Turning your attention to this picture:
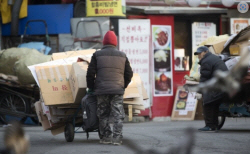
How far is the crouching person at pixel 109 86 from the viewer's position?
29.6 ft

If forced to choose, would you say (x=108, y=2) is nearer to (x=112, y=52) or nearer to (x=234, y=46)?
(x=234, y=46)

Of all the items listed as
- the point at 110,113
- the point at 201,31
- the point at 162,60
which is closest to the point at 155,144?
the point at 110,113

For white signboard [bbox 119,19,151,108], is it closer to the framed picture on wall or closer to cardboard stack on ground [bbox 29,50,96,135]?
the framed picture on wall

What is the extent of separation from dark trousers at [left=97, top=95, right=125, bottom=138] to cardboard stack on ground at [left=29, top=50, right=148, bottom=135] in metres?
0.46

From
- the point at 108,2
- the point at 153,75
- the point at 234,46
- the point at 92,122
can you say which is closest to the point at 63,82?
the point at 92,122

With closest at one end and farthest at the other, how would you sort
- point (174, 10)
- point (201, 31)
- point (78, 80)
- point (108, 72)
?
1. point (108, 72)
2. point (78, 80)
3. point (174, 10)
4. point (201, 31)

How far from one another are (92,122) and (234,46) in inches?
171

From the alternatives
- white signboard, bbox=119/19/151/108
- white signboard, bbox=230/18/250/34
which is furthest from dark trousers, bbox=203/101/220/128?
white signboard, bbox=230/18/250/34

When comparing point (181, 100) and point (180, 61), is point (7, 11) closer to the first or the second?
point (180, 61)

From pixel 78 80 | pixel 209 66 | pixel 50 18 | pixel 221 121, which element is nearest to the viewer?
pixel 78 80

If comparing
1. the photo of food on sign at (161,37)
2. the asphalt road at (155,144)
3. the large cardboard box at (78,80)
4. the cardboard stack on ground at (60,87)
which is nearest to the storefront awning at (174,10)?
the photo of food on sign at (161,37)

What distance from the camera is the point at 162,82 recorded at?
17.8m

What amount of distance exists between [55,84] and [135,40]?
24.6ft

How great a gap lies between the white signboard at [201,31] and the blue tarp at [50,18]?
4.08m
